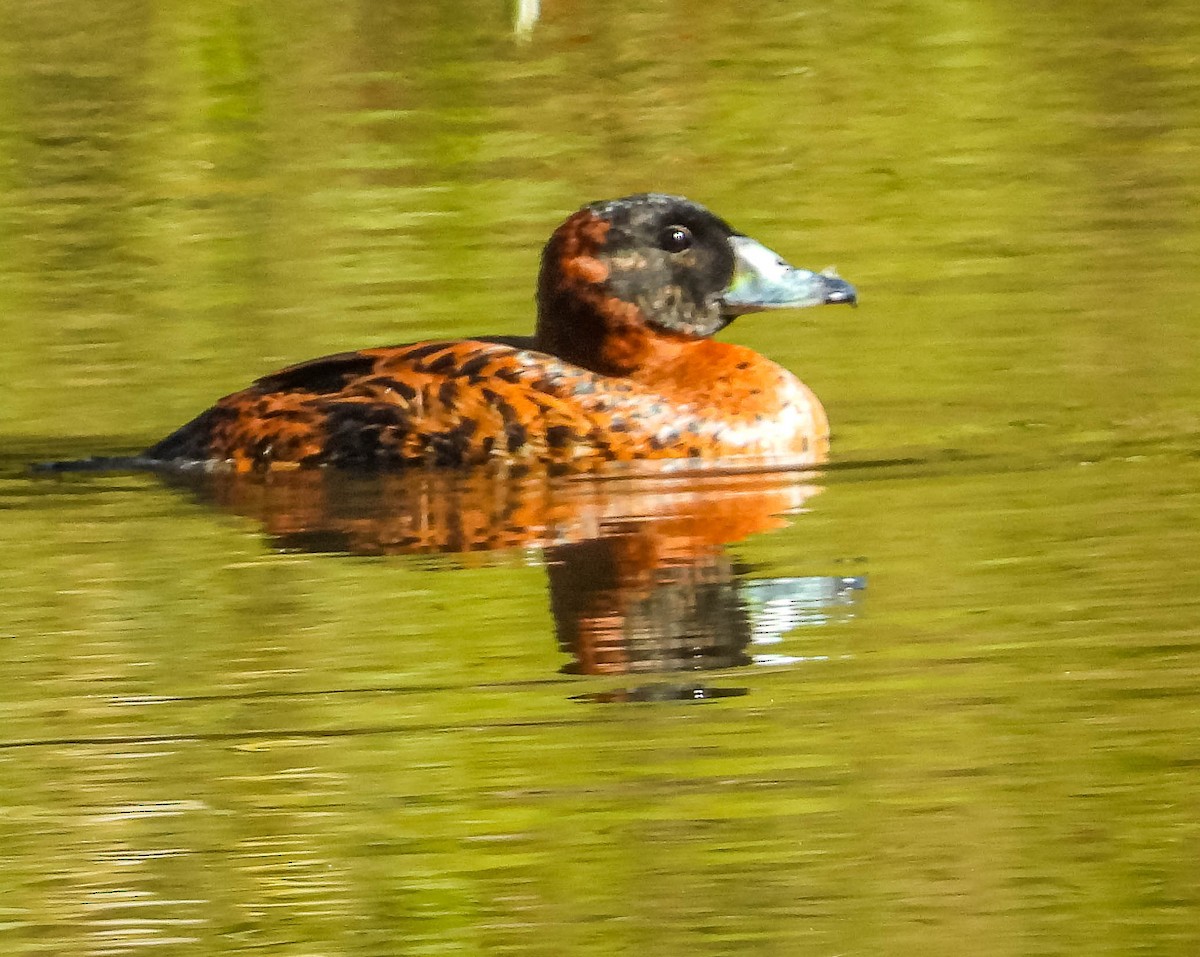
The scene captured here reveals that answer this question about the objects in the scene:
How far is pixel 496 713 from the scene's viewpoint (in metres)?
5.73

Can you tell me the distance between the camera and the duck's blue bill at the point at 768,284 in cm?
907

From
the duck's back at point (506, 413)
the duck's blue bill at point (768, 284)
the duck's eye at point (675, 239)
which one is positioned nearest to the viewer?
the duck's back at point (506, 413)

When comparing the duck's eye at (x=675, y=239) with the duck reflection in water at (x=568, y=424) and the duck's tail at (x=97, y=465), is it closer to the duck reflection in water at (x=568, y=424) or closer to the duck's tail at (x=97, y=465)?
the duck reflection in water at (x=568, y=424)

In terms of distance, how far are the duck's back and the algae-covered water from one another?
0.65 ft

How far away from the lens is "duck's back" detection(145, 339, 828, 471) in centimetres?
871

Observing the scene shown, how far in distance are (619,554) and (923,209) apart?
227 inches

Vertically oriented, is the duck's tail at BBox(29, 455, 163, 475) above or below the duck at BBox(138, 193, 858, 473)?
below

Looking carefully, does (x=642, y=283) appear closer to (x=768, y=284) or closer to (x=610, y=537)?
(x=768, y=284)

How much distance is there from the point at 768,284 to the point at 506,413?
960 mm

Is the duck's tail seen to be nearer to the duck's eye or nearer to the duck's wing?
the duck's wing

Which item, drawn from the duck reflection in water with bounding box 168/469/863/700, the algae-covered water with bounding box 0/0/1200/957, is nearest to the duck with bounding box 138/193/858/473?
the duck reflection in water with bounding box 168/469/863/700

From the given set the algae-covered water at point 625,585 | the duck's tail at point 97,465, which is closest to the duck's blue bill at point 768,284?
the algae-covered water at point 625,585

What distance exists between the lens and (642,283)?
30.0 ft

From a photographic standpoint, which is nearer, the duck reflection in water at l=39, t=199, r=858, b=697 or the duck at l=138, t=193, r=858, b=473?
the duck reflection in water at l=39, t=199, r=858, b=697
